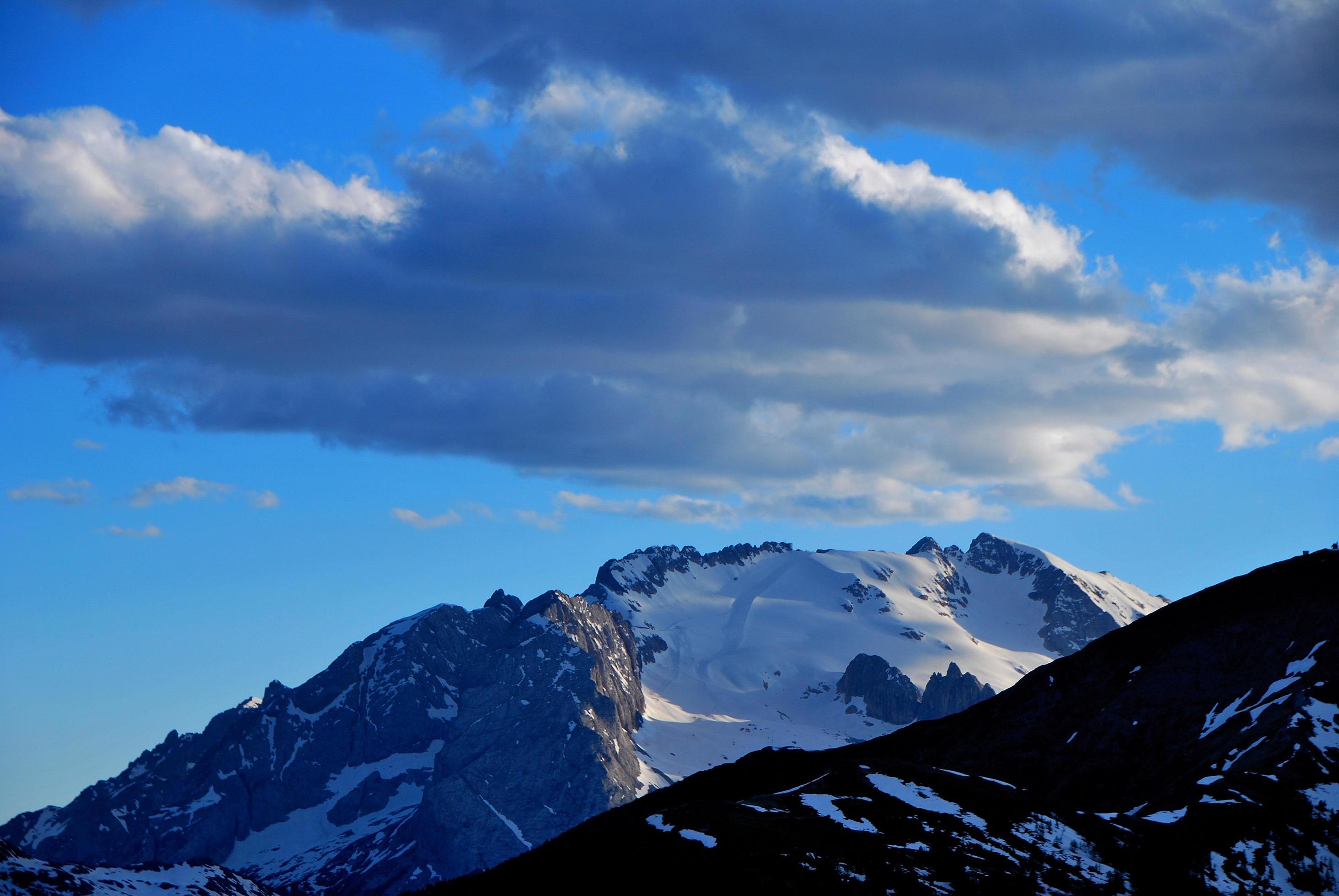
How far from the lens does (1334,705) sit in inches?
7288

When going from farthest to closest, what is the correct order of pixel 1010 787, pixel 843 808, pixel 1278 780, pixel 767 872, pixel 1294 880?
pixel 1010 787 < pixel 1278 780 < pixel 843 808 < pixel 1294 880 < pixel 767 872

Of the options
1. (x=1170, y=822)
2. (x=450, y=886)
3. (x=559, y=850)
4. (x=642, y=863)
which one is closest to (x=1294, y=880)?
(x=1170, y=822)

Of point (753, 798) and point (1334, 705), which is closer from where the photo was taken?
point (753, 798)

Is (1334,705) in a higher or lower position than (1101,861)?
higher

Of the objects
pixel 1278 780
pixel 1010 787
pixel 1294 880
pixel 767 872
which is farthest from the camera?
pixel 1010 787

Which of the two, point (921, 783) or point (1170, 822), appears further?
point (921, 783)

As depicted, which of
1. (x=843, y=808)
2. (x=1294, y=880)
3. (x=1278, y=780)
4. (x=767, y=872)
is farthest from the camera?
(x=1278, y=780)

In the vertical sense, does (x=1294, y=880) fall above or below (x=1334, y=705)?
below

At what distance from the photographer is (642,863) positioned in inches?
5458

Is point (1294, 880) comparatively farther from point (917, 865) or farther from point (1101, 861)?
point (917, 865)

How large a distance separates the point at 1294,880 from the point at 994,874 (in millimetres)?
29772

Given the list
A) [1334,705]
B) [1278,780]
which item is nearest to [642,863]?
[1278,780]

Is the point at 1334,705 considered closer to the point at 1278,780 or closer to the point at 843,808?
the point at 1278,780

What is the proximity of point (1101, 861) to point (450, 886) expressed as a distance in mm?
68196
